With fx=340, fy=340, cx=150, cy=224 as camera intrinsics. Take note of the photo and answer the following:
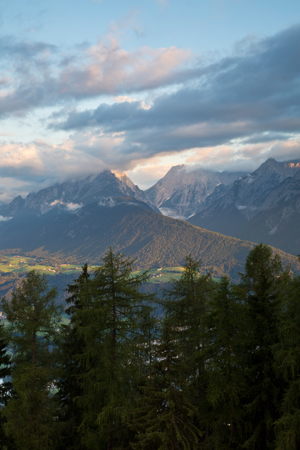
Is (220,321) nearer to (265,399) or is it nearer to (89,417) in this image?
(265,399)

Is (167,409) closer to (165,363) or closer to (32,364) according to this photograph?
(165,363)

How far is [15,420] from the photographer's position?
73.4 ft

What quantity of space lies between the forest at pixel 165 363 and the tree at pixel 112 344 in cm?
6

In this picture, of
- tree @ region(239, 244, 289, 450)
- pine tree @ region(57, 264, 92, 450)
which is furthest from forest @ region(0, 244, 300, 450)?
pine tree @ region(57, 264, 92, 450)

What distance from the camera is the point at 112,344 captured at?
20.8 metres

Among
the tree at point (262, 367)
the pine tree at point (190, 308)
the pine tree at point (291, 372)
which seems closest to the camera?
the pine tree at point (291, 372)

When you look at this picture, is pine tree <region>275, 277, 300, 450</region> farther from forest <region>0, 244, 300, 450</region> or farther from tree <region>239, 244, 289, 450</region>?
tree <region>239, 244, 289, 450</region>

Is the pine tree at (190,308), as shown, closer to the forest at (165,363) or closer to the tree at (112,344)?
the forest at (165,363)

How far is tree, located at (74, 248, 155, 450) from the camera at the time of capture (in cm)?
2019

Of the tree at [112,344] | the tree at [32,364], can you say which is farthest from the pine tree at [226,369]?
the tree at [32,364]

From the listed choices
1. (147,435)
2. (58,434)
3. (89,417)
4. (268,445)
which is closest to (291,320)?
(268,445)

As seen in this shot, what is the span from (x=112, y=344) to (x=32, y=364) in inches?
262

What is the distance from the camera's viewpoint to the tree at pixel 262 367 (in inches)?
719

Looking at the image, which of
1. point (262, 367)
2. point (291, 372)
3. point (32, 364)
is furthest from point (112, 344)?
point (291, 372)
